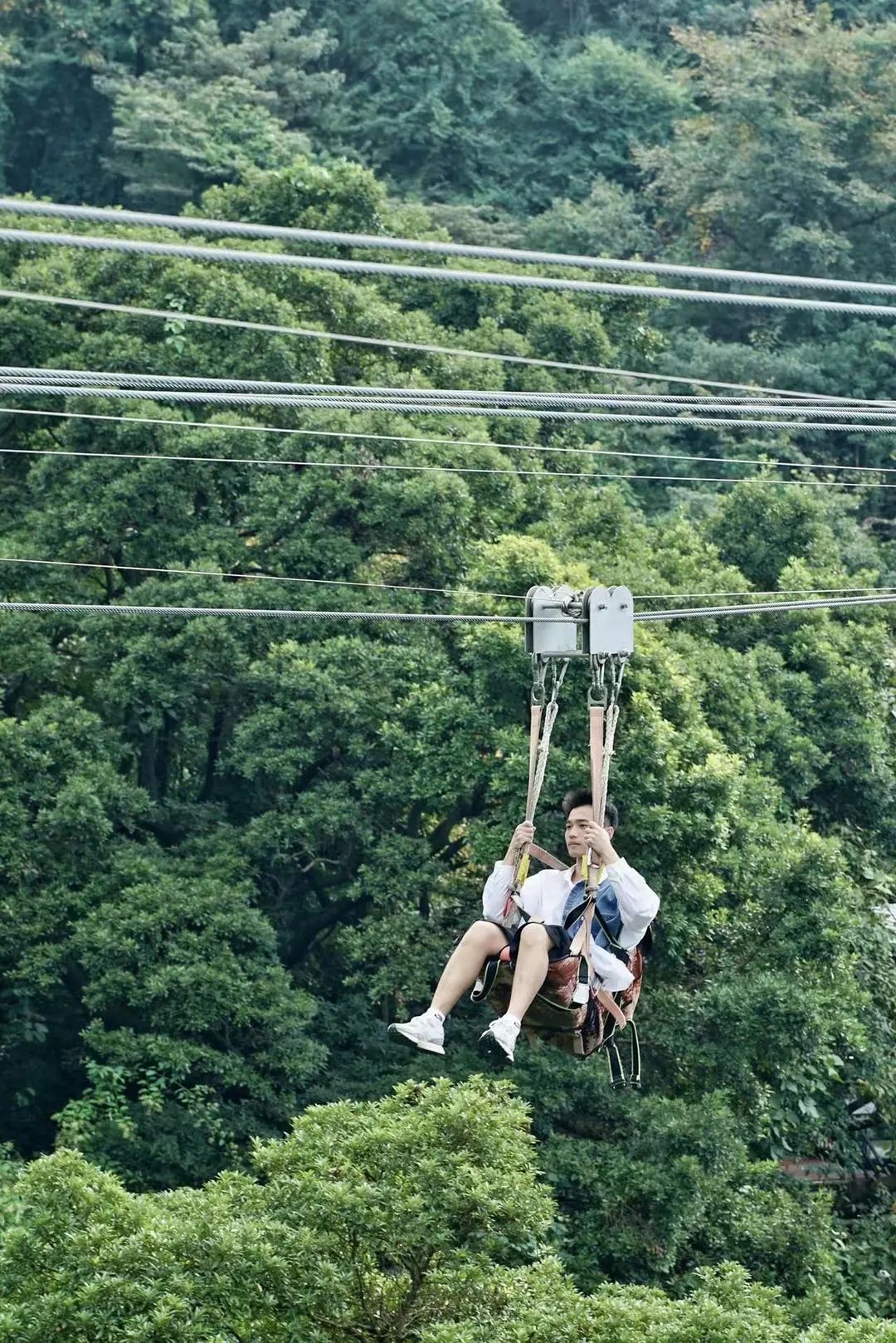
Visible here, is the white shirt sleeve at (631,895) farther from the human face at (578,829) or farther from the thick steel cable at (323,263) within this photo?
the thick steel cable at (323,263)

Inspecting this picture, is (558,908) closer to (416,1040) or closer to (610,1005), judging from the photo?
(610,1005)

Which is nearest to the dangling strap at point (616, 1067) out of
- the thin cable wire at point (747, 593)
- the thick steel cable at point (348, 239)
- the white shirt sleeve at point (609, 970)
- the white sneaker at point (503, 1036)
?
the white shirt sleeve at point (609, 970)

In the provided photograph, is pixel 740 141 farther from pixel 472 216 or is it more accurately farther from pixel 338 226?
pixel 338 226

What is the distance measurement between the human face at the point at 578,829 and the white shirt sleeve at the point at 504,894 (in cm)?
24

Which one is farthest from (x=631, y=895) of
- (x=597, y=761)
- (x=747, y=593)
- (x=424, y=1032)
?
(x=747, y=593)

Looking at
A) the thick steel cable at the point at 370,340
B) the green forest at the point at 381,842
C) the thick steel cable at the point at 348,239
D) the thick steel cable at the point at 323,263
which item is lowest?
the green forest at the point at 381,842

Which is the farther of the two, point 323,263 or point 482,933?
point 482,933

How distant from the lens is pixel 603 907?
7.60 metres

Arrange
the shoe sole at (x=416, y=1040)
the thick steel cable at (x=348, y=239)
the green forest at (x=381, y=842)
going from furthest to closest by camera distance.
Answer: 1. the green forest at (x=381, y=842)
2. the shoe sole at (x=416, y=1040)
3. the thick steel cable at (x=348, y=239)

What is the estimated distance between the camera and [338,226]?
19.0 metres

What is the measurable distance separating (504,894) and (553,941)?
239 millimetres

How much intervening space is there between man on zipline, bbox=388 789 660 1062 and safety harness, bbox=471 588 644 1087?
3 cm

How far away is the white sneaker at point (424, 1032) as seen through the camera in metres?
7.27

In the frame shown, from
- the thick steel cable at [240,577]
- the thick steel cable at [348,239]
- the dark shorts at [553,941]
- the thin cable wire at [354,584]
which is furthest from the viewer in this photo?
the thick steel cable at [240,577]
